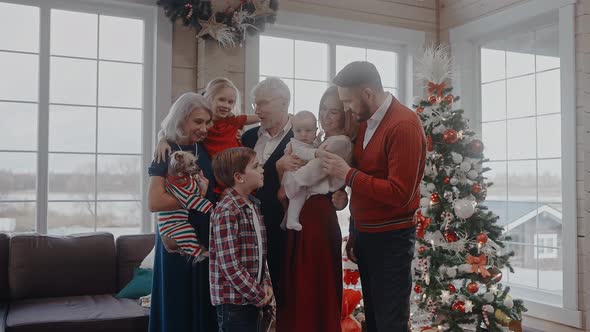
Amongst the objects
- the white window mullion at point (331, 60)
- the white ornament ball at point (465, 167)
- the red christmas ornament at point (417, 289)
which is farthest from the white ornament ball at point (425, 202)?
the white window mullion at point (331, 60)

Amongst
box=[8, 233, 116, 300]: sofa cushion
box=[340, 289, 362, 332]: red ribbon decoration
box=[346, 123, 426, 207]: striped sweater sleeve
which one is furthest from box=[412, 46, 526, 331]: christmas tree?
box=[8, 233, 116, 300]: sofa cushion

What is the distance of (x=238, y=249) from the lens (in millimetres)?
2262

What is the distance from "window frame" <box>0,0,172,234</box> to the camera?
171 inches

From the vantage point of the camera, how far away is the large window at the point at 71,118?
4.30 meters

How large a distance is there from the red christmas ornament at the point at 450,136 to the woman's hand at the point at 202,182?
2.32 m

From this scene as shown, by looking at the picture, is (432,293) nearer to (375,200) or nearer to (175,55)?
(375,200)

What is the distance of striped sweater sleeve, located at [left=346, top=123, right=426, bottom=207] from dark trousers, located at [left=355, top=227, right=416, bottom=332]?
0.60 ft

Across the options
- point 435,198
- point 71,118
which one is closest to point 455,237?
point 435,198

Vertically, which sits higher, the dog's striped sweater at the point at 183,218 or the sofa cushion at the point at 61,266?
the dog's striped sweater at the point at 183,218

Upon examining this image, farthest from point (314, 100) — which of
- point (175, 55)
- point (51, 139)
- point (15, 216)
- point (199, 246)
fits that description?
point (199, 246)

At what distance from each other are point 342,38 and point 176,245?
3.59 m

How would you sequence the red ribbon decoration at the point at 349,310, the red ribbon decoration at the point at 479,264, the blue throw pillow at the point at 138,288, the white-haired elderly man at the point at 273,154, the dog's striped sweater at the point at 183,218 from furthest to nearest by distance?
the red ribbon decoration at the point at 479,264 → the blue throw pillow at the point at 138,288 → the red ribbon decoration at the point at 349,310 → the white-haired elderly man at the point at 273,154 → the dog's striped sweater at the point at 183,218

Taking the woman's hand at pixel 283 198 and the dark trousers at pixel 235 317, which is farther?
the woman's hand at pixel 283 198

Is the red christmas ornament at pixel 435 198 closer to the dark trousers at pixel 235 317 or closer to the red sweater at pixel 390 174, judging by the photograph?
the red sweater at pixel 390 174
